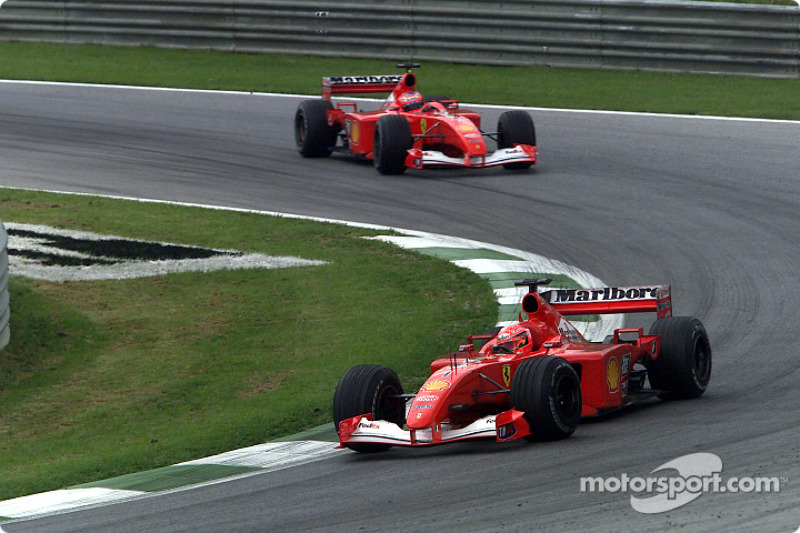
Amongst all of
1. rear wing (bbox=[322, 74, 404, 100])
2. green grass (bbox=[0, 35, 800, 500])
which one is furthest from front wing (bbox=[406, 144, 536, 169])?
green grass (bbox=[0, 35, 800, 500])

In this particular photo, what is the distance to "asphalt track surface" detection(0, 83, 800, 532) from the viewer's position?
6.57m

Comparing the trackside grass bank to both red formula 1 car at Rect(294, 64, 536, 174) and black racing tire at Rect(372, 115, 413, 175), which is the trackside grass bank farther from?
red formula 1 car at Rect(294, 64, 536, 174)

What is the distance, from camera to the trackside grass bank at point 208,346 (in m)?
8.94

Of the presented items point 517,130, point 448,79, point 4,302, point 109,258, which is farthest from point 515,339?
point 448,79

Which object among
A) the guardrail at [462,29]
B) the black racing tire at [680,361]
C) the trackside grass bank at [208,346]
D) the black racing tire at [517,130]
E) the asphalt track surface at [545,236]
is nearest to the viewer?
the asphalt track surface at [545,236]

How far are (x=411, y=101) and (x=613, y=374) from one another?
9.68 metres

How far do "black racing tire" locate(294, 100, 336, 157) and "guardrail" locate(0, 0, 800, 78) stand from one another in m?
6.07

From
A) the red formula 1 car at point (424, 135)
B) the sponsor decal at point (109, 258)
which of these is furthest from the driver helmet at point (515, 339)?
the red formula 1 car at point (424, 135)

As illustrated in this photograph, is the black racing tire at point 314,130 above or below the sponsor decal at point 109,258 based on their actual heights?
above

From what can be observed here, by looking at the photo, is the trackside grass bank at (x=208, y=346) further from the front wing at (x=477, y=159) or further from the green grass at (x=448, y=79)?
the green grass at (x=448, y=79)

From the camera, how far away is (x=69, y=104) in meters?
22.3

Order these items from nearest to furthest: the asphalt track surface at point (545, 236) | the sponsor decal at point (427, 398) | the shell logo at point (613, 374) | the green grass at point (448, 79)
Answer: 1. the asphalt track surface at point (545, 236)
2. the sponsor decal at point (427, 398)
3. the shell logo at point (613, 374)
4. the green grass at point (448, 79)

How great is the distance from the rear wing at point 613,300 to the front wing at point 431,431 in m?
1.70

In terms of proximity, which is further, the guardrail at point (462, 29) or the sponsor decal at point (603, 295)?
the guardrail at point (462, 29)
